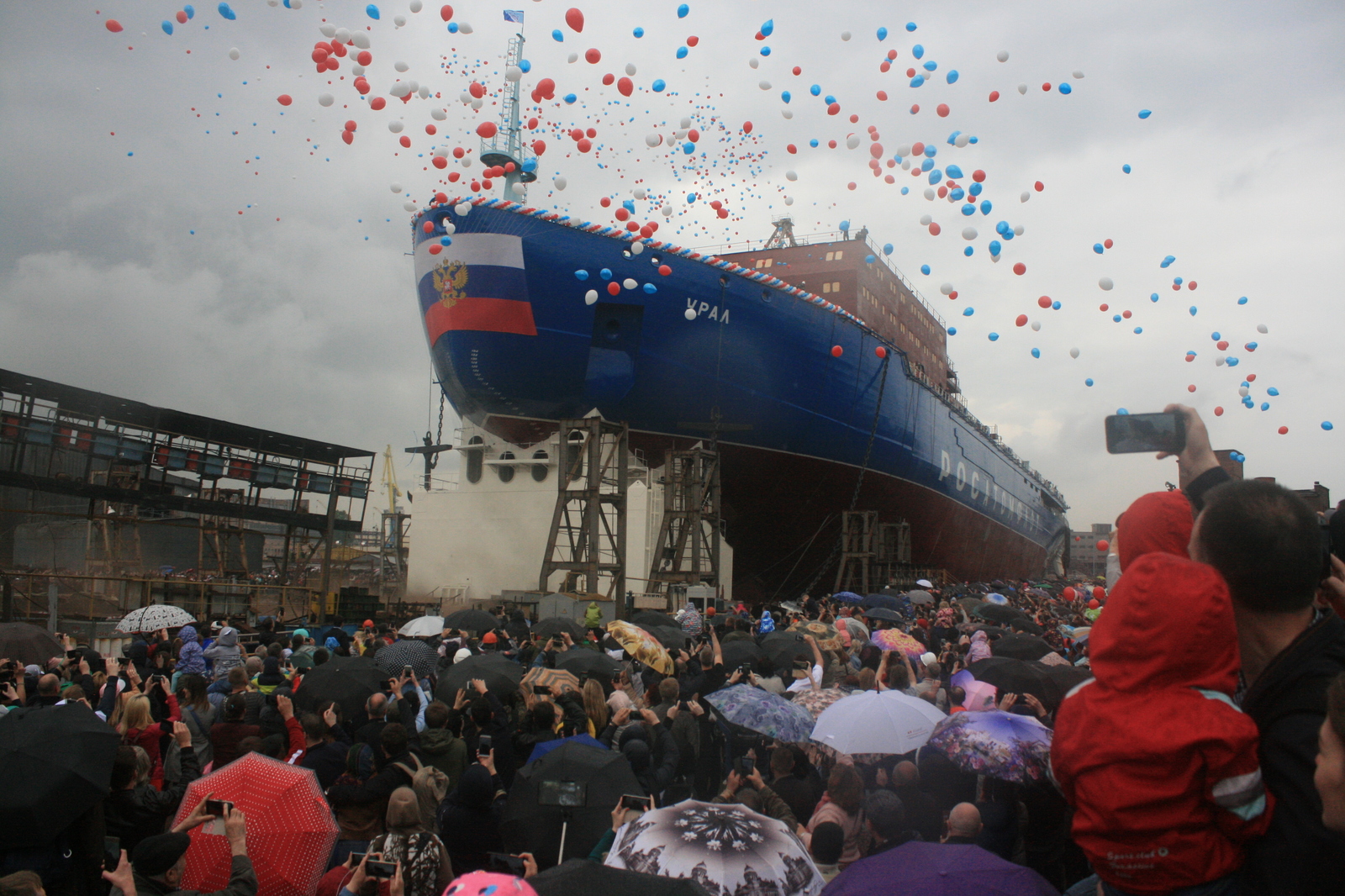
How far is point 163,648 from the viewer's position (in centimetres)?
802

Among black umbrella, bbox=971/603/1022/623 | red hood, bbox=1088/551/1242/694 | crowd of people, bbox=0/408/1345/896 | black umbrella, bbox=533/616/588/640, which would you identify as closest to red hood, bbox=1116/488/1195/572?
crowd of people, bbox=0/408/1345/896

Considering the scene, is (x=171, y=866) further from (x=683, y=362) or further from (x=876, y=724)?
(x=683, y=362)

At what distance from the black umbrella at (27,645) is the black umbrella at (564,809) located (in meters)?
6.40

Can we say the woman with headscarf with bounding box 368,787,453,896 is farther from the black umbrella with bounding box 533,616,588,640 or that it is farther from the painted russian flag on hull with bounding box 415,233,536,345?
the painted russian flag on hull with bounding box 415,233,536,345

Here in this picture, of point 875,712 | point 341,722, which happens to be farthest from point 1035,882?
point 341,722

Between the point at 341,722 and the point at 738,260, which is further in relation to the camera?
the point at 738,260

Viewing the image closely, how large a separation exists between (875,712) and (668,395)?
18.8 meters

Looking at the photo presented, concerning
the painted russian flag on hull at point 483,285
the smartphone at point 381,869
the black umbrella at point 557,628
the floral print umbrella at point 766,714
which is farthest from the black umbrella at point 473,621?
the painted russian flag on hull at point 483,285

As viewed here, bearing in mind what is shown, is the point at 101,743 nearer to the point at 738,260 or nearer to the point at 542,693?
the point at 542,693

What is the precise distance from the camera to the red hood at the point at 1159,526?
2.43 metres

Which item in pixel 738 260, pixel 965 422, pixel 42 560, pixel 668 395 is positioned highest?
pixel 738 260

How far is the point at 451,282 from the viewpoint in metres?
22.3

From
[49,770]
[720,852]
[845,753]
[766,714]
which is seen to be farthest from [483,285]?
[720,852]

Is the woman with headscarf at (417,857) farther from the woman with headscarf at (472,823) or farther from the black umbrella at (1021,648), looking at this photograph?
the black umbrella at (1021,648)
